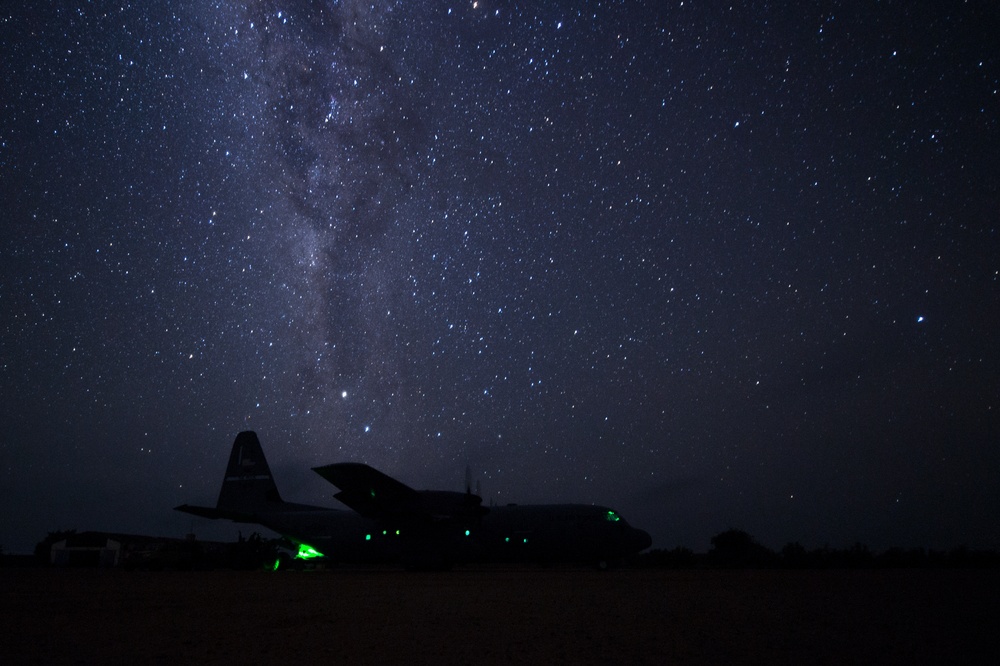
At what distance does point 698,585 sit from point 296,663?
1320cm

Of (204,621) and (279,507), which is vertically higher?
Answer: (279,507)

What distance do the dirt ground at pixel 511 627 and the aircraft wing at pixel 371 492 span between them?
27.7ft

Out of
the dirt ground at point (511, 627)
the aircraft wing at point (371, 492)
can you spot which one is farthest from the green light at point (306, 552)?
the dirt ground at point (511, 627)

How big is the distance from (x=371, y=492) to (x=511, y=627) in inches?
660

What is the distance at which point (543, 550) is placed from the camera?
25406 mm

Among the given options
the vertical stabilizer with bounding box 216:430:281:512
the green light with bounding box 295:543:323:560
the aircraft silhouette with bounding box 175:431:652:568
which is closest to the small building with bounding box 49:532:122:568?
the vertical stabilizer with bounding box 216:430:281:512

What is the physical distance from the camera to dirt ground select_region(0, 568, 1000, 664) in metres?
6.82

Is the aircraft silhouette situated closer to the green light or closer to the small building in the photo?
the green light

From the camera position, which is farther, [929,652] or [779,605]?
[779,605]

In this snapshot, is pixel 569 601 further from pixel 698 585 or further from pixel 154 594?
pixel 154 594

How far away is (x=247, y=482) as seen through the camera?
104 feet

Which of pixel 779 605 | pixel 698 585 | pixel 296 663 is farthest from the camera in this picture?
pixel 698 585

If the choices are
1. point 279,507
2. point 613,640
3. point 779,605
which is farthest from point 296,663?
point 279,507

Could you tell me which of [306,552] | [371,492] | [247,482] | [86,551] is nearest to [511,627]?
[371,492]
